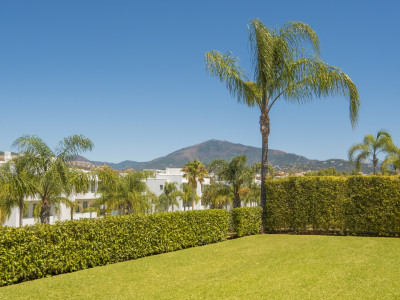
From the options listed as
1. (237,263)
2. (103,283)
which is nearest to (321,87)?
(237,263)

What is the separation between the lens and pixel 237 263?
11.5 meters

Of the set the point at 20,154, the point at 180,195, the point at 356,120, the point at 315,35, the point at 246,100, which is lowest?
the point at 180,195

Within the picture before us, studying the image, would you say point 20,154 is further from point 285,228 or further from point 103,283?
point 285,228

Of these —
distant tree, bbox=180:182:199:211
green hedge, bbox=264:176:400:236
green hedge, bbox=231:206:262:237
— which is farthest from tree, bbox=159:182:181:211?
green hedge, bbox=231:206:262:237

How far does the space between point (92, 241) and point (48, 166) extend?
235 inches

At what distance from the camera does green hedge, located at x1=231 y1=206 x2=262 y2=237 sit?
1838 cm

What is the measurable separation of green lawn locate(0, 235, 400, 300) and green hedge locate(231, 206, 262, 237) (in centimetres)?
436

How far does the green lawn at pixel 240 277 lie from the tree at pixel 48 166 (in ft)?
18.4

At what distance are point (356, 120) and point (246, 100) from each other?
5645 mm

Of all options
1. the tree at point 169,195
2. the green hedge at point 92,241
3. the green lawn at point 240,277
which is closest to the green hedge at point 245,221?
the green hedge at point 92,241

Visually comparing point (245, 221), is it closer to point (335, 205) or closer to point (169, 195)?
point (335, 205)

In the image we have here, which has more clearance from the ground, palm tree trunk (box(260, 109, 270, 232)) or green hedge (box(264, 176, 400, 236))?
palm tree trunk (box(260, 109, 270, 232))

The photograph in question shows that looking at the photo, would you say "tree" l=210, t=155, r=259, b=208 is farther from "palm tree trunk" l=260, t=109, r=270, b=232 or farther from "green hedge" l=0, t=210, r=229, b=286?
"green hedge" l=0, t=210, r=229, b=286

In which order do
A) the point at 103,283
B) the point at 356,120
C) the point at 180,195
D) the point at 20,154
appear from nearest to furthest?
the point at 103,283
the point at 20,154
the point at 356,120
the point at 180,195
